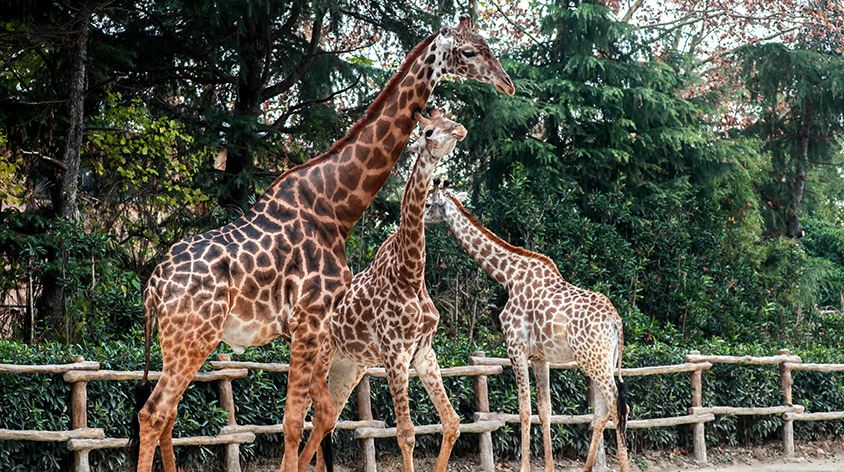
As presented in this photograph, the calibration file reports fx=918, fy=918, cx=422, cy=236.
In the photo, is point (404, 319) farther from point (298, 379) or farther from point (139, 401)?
point (139, 401)

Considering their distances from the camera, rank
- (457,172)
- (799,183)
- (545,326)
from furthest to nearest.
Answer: (799,183) < (457,172) < (545,326)

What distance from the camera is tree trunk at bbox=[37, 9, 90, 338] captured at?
384 inches

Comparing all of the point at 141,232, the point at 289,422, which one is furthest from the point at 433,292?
the point at 289,422

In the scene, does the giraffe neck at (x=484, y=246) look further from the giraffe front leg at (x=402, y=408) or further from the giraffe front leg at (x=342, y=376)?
the giraffe front leg at (x=402, y=408)

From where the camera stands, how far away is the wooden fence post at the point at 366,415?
8.65 meters

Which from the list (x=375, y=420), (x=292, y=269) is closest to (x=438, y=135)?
(x=292, y=269)

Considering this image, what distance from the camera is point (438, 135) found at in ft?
17.7

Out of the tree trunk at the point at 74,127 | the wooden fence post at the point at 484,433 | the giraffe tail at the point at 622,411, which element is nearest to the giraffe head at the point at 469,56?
the giraffe tail at the point at 622,411

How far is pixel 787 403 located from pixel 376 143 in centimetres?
812

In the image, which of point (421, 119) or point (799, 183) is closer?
point (421, 119)

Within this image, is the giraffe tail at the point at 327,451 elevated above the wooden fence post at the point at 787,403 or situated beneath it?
elevated above

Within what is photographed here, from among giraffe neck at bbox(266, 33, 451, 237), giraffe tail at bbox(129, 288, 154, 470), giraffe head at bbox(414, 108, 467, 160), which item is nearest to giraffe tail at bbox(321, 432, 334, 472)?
giraffe tail at bbox(129, 288, 154, 470)

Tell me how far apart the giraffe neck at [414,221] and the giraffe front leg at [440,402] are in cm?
53

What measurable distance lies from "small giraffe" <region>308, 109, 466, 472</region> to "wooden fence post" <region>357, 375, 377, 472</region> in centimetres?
246
